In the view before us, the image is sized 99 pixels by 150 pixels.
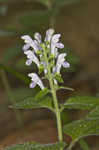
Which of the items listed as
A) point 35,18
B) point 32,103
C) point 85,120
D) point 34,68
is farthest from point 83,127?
point 34,68

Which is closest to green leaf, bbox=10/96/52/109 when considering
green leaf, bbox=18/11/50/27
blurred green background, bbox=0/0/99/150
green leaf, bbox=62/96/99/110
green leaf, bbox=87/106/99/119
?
green leaf, bbox=62/96/99/110

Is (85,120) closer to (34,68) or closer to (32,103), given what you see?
(32,103)

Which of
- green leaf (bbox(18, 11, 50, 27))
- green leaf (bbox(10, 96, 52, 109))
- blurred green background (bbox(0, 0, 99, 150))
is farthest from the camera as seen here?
green leaf (bbox(18, 11, 50, 27))

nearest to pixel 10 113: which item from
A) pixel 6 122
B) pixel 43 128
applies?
pixel 6 122

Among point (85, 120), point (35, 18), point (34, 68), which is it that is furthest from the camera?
point (34, 68)

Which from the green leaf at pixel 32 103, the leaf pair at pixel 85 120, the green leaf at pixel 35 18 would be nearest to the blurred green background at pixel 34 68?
the green leaf at pixel 35 18

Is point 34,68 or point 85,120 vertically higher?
point 34,68

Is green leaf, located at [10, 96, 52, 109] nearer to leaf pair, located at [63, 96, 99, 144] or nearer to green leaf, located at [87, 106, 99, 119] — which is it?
leaf pair, located at [63, 96, 99, 144]

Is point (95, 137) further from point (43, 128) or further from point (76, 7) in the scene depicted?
point (76, 7)

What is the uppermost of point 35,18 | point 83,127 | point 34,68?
point 35,18
